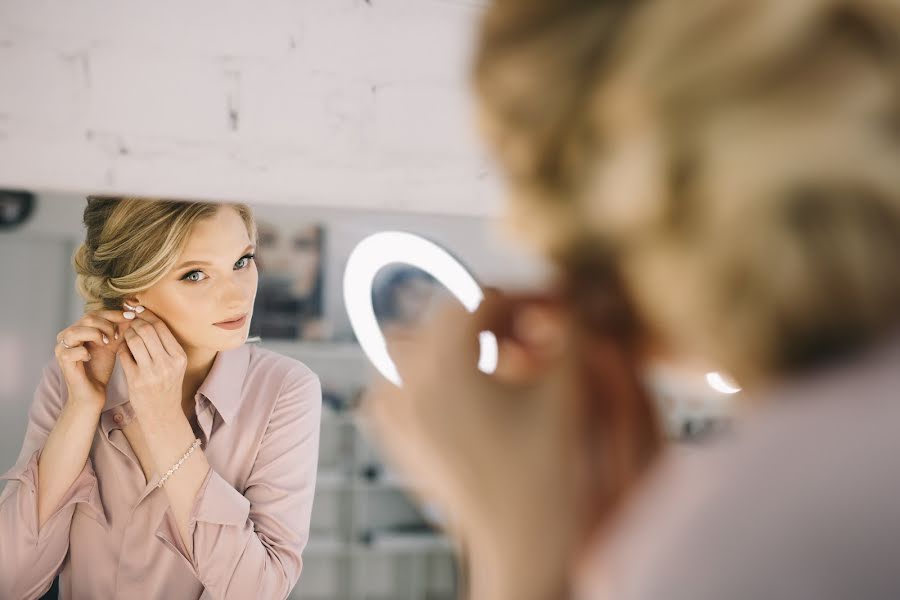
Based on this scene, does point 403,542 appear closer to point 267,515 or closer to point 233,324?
point 267,515

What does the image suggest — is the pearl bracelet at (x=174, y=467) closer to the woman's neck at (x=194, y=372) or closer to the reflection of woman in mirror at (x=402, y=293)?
the woman's neck at (x=194, y=372)

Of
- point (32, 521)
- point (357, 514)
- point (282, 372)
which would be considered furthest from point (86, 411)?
point (357, 514)

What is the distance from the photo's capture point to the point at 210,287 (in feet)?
4.19

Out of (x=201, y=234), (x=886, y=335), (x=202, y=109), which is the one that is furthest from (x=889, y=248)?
(x=202, y=109)

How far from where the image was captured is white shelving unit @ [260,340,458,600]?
1.33 metres

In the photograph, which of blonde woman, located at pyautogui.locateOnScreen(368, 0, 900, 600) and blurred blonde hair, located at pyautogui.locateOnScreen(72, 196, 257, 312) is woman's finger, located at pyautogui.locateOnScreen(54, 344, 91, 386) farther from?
blonde woman, located at pyautogui.locateOnScreen(368, 0, 900, 600)

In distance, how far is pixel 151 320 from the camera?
4.11 feet

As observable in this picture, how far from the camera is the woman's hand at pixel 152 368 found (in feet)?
4.05

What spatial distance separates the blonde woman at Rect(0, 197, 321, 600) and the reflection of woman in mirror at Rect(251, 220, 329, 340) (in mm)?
25

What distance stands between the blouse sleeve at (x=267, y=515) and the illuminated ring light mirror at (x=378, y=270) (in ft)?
0.39

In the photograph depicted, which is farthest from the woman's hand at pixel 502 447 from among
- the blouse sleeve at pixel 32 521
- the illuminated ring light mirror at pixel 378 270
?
the blouse sleeve at pixel 32 521

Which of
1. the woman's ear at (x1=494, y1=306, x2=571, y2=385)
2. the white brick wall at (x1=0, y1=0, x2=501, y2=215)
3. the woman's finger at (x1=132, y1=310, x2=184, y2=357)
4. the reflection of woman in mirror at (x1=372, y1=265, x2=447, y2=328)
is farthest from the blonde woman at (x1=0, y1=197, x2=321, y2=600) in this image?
the woman's ear at (x1=494, y1=306, x2=571, y2=385)

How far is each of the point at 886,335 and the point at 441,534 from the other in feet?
3.84

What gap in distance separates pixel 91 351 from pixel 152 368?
0.35ft
